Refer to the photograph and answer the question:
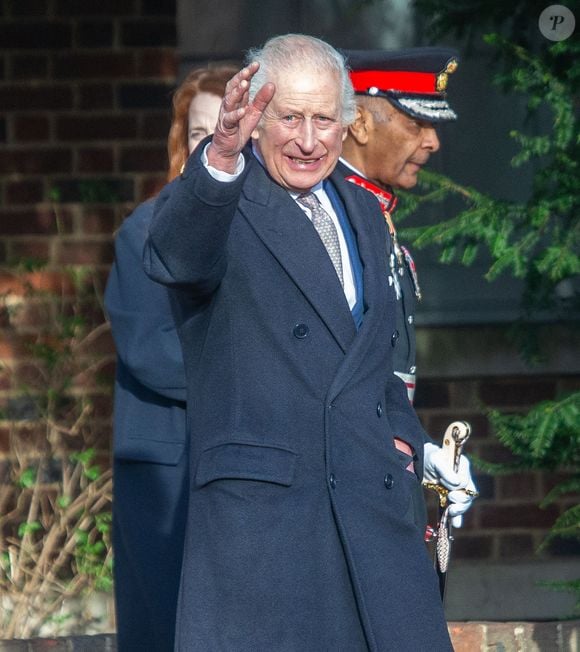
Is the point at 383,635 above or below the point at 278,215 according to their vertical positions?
below

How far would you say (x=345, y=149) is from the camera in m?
4.20

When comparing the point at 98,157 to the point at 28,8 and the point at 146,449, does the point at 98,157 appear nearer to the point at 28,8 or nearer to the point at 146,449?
the point at 28,8

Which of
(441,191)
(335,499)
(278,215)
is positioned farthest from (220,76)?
(335,499)

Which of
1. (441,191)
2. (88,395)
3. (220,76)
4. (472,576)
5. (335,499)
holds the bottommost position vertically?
(472,576)

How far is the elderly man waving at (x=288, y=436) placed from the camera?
10.3ft

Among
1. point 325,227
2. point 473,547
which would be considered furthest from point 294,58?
point 473,547

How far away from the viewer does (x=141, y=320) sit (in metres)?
4.12

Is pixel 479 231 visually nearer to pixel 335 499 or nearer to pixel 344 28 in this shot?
pixel 344 28

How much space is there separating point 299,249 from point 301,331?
16 centimetres

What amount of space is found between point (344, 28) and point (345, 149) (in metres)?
2.05

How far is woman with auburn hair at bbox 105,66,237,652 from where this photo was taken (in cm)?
407

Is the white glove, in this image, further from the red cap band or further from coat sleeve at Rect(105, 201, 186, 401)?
the red cap band

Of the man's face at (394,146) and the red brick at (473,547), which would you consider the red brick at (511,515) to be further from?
the man's face at (394,146)

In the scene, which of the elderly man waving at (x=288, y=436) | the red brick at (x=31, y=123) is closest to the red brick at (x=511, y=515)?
the red brick at (x=31, y=123)
